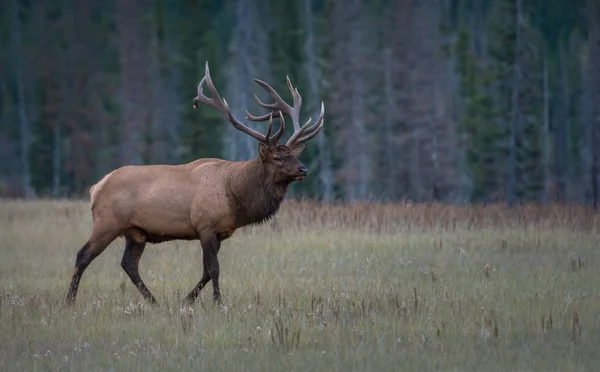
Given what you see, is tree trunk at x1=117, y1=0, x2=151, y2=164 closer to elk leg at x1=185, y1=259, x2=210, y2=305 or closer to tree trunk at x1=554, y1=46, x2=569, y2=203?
tree trunk at x1=554, y1=46, x2=569, y2=203

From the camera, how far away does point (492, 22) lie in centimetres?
4238

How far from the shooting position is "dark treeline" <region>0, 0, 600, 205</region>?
1540 inches

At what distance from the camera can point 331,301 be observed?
→ 995 cm

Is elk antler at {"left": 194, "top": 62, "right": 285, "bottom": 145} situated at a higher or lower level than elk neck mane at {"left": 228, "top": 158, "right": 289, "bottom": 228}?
higher

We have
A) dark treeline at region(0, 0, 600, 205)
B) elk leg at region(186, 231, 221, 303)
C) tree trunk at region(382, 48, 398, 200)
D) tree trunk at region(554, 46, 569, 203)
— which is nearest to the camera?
elk leg at region(186, 231, 221, 303)

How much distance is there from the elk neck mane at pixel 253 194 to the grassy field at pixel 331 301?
85 centimetres

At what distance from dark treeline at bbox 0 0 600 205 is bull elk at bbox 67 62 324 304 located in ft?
87.1

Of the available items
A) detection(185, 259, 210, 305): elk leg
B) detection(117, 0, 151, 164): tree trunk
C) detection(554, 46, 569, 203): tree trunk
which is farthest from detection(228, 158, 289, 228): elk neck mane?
detection(554, 46, 569, 203): tree trunk

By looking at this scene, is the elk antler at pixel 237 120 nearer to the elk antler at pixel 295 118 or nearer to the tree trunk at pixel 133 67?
the elk antler at pixel 295 118

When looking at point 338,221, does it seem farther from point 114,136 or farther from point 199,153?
point 114,136

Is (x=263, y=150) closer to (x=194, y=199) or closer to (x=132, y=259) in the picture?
(x=194, y=199)

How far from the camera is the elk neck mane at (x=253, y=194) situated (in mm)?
11172

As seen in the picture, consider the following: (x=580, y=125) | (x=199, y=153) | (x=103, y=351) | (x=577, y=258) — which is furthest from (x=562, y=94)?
(x=103, y=351)

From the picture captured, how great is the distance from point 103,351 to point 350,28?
1224 inches
